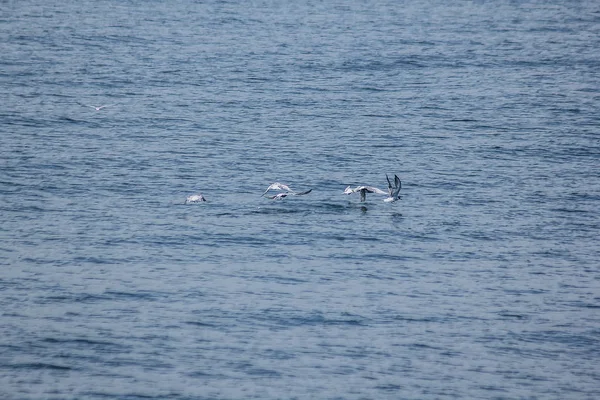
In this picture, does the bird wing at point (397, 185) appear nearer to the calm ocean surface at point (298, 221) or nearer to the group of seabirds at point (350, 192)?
the group of seabirds at point (350, 192)

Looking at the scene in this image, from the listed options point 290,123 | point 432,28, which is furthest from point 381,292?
point 432,28

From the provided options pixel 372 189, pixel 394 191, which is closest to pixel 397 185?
pixel 394 191

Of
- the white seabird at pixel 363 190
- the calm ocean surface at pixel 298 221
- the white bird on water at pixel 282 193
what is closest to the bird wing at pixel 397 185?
the white seabird at pixel 363 190

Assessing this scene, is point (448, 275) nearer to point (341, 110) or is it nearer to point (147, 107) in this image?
point (341, 110)

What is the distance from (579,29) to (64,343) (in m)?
53.8

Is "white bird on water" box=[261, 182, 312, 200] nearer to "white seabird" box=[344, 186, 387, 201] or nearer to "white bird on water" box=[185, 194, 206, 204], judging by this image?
"white seabird" box=[344, 186, 387, 201]

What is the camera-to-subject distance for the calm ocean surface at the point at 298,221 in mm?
26766

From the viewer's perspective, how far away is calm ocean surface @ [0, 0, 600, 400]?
87.8 feet

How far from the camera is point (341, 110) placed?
168ft

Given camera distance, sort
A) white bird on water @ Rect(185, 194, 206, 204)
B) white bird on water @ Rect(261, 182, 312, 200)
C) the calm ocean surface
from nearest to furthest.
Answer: the calm ocean surface < white bird on water @ Rect(261, 182, 312, 200) < white bird on water @ Rect(185, 194, 206, 204)

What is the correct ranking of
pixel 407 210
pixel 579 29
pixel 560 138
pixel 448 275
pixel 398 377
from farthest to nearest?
1. pixel 579 29
2. pixel 560 138
3. pixel 407 210
4. pixel 448 275
5. pixel 398 377

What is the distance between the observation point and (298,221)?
36.7 m

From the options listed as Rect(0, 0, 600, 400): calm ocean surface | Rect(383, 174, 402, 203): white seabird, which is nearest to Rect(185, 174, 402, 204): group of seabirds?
Rect(383, 174, 402, 203): white seabird

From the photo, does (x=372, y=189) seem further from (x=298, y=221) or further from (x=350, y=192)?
(x=298, y=221)
